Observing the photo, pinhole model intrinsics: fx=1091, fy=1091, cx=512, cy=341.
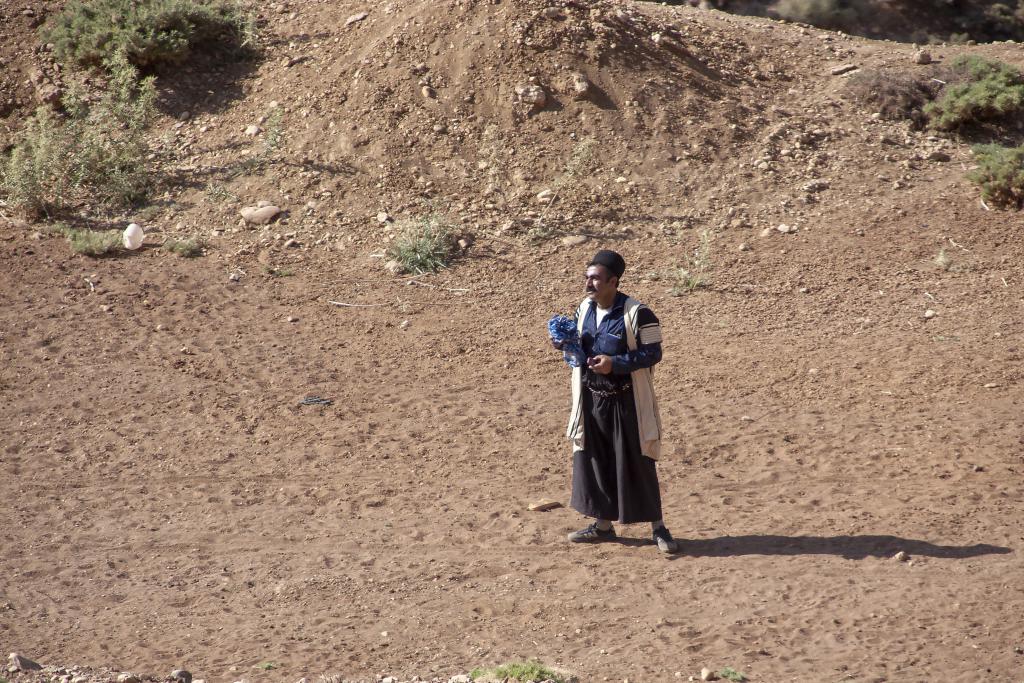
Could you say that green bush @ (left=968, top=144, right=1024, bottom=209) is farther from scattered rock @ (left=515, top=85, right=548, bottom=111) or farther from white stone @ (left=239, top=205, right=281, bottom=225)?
white stone @ (left=239, top=205, right=281, bottom=225)

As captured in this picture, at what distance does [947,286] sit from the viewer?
29.4 feet

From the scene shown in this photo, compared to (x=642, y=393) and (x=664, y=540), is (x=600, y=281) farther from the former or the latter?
(x=664, y=540)

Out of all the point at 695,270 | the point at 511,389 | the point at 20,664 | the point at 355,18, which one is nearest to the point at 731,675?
the point at 20,664

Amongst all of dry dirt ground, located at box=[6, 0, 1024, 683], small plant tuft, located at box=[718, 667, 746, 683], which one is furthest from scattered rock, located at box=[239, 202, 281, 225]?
small plant tuft, located at box=[718, 667, 746, 683]

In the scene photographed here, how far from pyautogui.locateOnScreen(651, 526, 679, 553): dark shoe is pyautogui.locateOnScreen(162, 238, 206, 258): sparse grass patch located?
18.8 ft

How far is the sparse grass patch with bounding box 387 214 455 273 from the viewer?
941cm

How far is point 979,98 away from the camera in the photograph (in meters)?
11.1

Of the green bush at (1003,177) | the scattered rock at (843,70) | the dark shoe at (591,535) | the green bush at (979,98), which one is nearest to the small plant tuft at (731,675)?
the dark shoe at (591,535)

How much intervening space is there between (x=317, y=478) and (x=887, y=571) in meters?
3.25

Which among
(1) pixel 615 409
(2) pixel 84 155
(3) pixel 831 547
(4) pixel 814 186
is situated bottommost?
(3) pixel 831 547

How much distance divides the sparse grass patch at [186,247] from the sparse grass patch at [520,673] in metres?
6.36

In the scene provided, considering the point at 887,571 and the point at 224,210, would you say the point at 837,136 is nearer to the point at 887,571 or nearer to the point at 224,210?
the point at 224,210

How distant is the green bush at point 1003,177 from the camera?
1000cm

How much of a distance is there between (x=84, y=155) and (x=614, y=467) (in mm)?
7422
